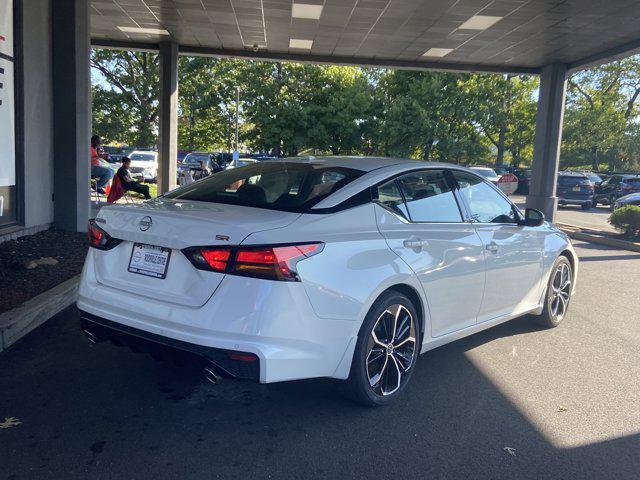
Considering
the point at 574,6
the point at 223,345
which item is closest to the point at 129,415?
the point at 223,345

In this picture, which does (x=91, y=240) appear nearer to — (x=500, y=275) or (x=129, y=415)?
(x=129, y=415)

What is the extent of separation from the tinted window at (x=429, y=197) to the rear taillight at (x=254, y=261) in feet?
4.42

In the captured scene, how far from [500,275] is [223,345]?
2.79m

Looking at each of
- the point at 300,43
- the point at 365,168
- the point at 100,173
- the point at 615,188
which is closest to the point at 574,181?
the point at 615,188

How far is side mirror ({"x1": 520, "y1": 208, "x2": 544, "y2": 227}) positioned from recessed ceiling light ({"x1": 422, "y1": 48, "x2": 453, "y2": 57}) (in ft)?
37.6

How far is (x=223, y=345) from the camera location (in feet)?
10.8

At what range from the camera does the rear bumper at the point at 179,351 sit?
10.8ft

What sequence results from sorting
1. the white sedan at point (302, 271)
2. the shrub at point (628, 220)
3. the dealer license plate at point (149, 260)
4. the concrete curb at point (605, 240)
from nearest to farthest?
the white sedan at point (302, 271) < the dealer license plate at point (149, 260) < the concrete curb at point (605, 240) < the shrub at point (628, 220)

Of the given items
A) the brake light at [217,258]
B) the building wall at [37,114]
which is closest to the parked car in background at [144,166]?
the building wall at [37,114]

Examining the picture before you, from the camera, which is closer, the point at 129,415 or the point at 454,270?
the point at 129,415

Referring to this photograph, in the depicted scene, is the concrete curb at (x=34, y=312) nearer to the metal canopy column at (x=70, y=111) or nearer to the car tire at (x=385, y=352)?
the car tire at (x=385, y=352)

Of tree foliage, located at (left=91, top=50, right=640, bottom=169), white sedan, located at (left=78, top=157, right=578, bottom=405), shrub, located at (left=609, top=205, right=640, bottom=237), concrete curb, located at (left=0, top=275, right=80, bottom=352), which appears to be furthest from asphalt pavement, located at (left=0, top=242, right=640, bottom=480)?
tree foliage, located at (left=91, top=50, right=640, bottom=169)

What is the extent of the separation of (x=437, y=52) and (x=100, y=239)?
47.2 ft

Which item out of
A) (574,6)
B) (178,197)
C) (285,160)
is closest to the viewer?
(178,197)
